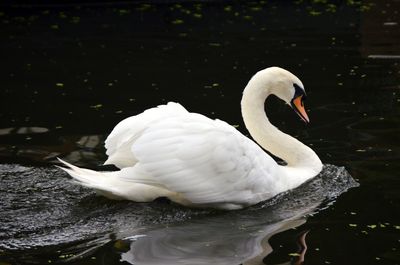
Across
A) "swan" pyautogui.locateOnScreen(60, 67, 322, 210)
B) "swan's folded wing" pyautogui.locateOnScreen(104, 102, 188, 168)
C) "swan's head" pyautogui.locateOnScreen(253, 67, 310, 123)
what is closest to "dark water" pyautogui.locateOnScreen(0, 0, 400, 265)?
"swan" pyautogui.locateOnScreen(60, 67, 322, 210)

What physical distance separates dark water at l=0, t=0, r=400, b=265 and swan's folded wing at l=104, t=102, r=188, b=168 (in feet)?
1.20

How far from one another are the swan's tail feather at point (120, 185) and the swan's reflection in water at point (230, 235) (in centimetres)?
41

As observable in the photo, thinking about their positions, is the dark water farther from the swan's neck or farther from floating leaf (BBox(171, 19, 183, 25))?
the swan's neck

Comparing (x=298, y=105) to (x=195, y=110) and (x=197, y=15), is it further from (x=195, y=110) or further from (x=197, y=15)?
(x=197, y=15)

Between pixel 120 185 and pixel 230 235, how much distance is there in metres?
1.03

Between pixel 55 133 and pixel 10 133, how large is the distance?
48cm

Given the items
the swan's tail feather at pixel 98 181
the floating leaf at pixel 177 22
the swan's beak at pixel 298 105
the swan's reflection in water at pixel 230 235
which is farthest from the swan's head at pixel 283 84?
the floating leaf at pixel 177 22

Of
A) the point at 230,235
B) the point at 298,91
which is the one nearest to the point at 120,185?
the point at 230,235

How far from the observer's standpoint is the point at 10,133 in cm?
962

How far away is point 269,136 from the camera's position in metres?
8.26

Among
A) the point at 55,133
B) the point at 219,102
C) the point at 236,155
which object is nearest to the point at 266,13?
the point at 219,102

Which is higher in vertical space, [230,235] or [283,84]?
[283,84]

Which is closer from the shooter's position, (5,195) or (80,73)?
(5,195)

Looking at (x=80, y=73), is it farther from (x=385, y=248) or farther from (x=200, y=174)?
(x=385, y=248)
